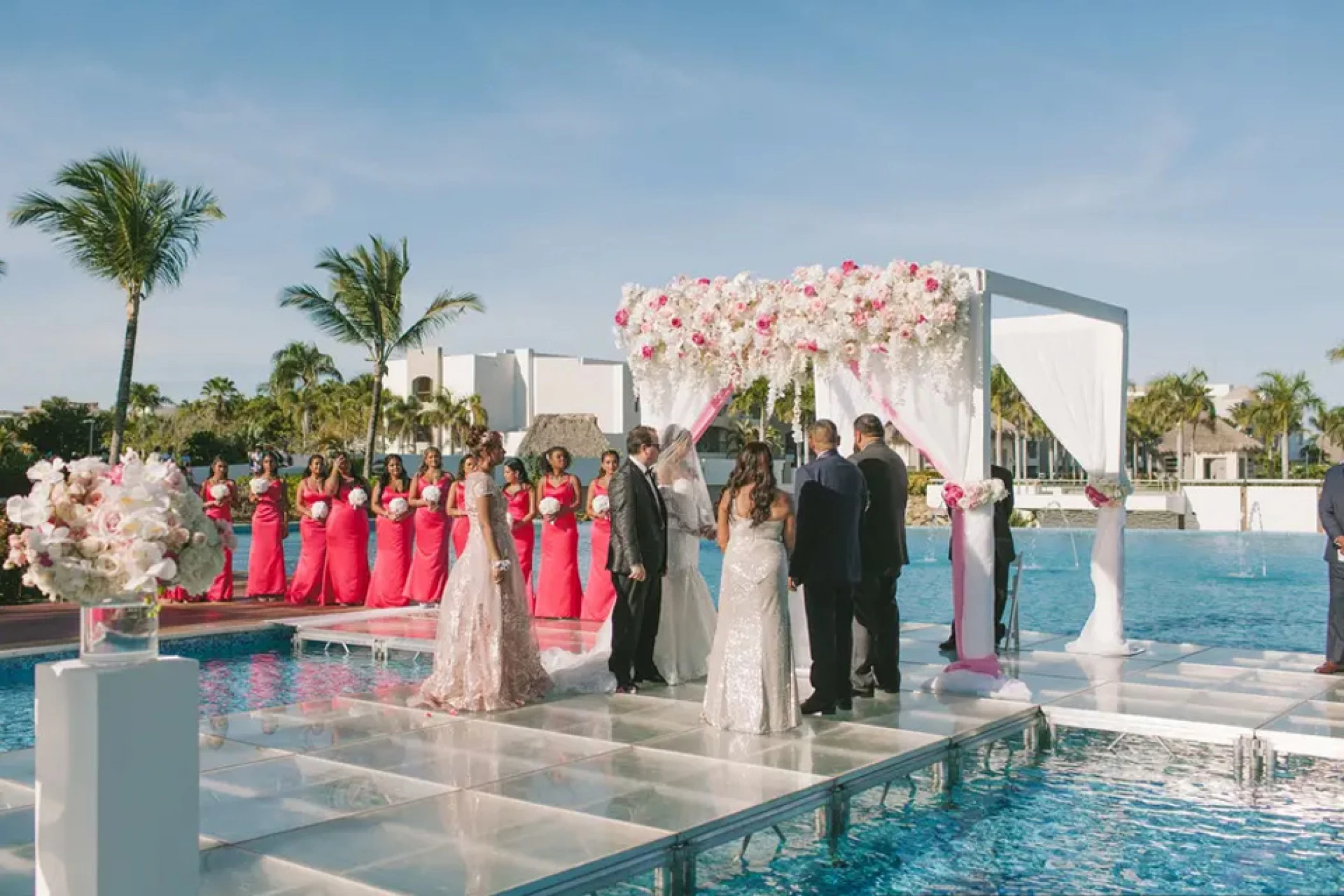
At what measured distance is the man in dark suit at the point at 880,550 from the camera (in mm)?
7977

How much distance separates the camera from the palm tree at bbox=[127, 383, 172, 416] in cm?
6350

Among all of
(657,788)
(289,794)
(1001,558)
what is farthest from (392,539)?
(657,788)

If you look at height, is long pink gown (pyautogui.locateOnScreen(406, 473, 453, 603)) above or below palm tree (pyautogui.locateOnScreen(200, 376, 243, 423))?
below

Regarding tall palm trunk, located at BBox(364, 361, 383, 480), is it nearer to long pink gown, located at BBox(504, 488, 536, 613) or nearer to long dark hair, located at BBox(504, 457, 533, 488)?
long pink gown, located at BBox(504, 488, 536, 613)

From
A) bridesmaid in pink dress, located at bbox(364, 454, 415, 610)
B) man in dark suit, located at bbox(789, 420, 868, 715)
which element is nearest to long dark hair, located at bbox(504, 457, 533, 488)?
bridesmaid in pink dress, located at bbox(364, 454, 415, 610)

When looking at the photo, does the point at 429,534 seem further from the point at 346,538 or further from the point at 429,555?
the point at 346,538

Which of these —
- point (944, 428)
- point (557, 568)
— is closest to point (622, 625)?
point (944, 428)

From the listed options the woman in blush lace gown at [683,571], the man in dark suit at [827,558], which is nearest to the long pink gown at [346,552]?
the woman in blush lace gown at [683,571]

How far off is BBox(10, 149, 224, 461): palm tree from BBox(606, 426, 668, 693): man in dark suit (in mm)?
14551

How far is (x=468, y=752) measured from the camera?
21.6ft

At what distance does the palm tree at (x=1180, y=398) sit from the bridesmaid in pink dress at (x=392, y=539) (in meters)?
53.8

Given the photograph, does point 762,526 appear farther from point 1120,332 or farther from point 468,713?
point 1120,332

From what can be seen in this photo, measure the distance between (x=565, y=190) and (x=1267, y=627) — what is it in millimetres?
10525

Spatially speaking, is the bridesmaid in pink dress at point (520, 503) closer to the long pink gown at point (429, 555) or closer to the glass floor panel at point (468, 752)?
the long pink gown at point (429, 555)
